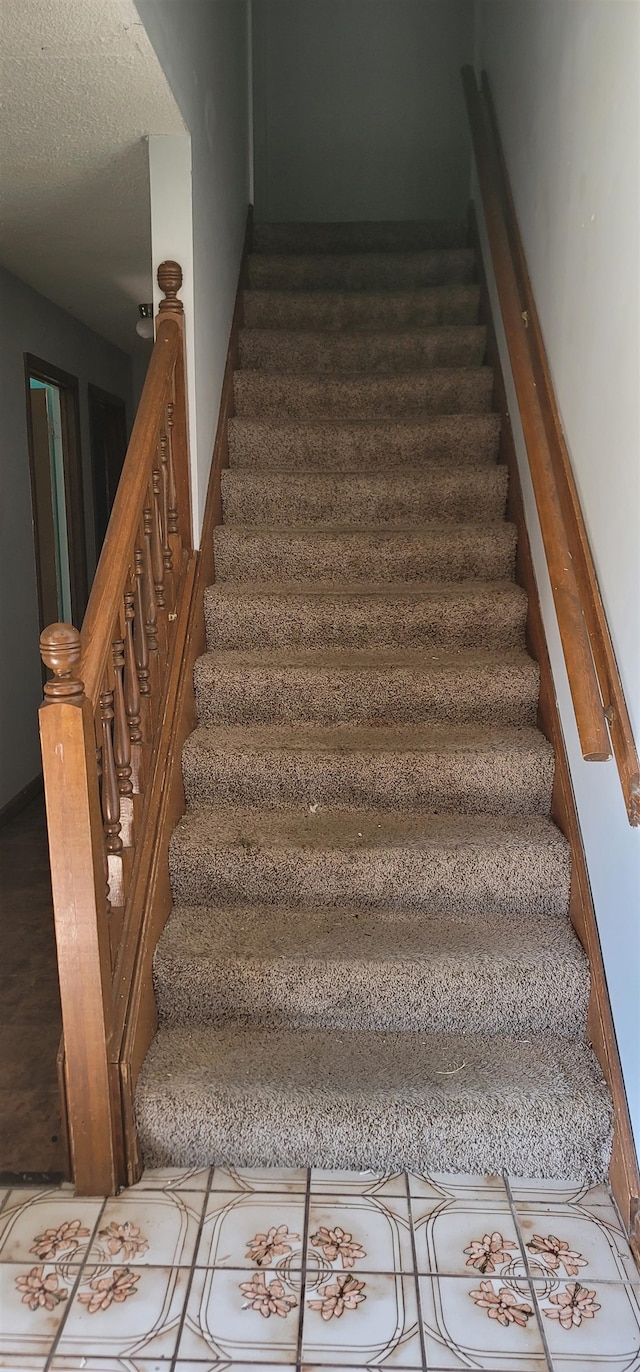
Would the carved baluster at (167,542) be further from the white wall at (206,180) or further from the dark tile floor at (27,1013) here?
the dark tile floor at (27,1013)

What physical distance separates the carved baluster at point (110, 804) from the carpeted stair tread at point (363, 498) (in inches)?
48.5

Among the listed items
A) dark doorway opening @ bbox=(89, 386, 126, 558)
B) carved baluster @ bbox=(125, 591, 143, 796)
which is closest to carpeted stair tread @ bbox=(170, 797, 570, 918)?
carved baluster @ bbox=(125, 591, 143, 796)

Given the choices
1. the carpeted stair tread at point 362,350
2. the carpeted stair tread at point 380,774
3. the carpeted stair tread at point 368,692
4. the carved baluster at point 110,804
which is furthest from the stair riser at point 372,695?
the carpeted stair tread at point 362,350

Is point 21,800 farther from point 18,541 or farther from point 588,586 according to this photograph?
point 588,586

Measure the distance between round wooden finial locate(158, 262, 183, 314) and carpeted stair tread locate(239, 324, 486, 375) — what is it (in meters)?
0.97

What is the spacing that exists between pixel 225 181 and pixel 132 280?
2.82ft

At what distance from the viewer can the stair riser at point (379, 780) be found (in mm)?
2205

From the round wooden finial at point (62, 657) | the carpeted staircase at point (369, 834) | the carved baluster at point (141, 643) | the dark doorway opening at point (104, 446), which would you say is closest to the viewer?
the round wooden finial at point (62, 657)

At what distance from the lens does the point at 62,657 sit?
4.98 feet

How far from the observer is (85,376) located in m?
4.76

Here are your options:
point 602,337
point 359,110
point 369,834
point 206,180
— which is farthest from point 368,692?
point 359,110

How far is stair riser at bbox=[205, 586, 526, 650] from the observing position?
2535 millimetres

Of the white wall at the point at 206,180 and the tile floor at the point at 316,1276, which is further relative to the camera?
the white wall at the point at 206,180

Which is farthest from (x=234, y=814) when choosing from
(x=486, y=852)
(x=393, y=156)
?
(x=393, y=156)
